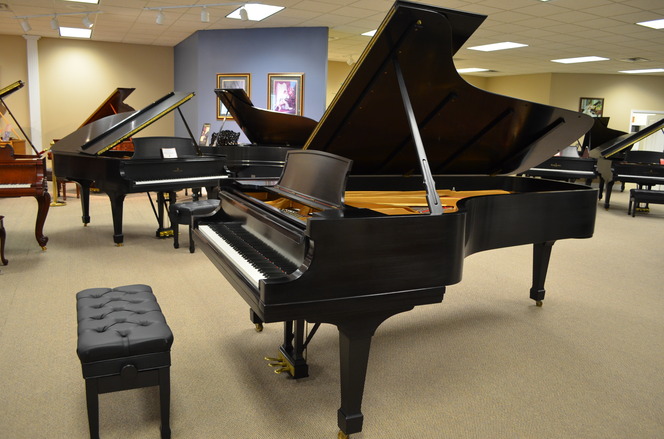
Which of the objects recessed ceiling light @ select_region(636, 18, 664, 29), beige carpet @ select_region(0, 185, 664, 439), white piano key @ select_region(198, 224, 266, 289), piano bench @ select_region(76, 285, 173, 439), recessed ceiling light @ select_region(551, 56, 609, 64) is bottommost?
beige carpet @ select_region(0, 185, 664, 439)

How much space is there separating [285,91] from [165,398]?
8.12 metres

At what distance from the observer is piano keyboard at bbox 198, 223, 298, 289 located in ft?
6.77

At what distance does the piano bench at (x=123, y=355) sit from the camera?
6.33ft

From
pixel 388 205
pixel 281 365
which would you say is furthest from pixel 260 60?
pixel 281 365

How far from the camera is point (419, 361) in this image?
2938 mm

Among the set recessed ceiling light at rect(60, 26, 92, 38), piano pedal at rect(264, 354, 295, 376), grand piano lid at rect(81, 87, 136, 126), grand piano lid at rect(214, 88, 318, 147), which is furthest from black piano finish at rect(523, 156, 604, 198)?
recessed ceiling light at rect(60, 26, 92, 38)

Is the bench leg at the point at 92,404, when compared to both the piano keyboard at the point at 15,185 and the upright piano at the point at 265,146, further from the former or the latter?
the upright piano at the point at 265,146

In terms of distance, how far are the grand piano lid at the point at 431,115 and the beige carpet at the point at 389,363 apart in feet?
3.72

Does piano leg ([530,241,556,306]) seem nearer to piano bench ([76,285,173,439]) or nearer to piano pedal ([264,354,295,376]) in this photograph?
piano pedal ([264,354,295,376])

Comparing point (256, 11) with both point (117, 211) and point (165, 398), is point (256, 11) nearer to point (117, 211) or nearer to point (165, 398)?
point (117, 211)

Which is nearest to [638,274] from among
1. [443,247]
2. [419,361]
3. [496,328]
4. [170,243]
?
[496,328]

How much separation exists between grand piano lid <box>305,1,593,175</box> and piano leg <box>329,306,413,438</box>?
0.74 m

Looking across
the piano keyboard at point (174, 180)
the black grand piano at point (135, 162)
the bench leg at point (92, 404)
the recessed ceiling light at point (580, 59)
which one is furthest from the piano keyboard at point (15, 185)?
the recessed ceiling light at point (580, 59)

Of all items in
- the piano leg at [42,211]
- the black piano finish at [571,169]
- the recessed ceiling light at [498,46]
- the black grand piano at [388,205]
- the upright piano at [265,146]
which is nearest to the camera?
the black grand piano at [388,205]
